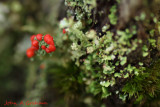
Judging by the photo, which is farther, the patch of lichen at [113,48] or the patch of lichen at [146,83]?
Result: the patch of lichen at [146,83]

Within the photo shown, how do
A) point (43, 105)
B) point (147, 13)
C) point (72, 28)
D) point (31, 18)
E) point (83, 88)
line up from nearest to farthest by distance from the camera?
point (147, 13), point (72, 28), point (83, 88), point (43, 105), point (31, 18)

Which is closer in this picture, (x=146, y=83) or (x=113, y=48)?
(x=113, y=48)

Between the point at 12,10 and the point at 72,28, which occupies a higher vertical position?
the point at 12,10

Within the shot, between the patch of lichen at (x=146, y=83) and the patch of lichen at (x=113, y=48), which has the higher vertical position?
the patch of lichen at (x=113, y=48)

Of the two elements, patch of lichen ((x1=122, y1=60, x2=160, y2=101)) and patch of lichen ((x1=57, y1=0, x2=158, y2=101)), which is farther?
patch of lichen ((x1=122, y1=60, x2=160, y2=101))

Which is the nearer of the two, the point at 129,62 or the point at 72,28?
the point at 129,62

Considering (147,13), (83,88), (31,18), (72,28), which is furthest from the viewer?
(31,18)

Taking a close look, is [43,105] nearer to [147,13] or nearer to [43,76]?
[43,76]

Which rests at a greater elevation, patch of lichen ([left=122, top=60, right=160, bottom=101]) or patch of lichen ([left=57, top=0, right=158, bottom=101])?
patch of lichen ([left=57, top=0, right=158, bottom=101])

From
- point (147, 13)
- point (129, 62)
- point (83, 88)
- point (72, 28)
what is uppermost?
point (72, 28)

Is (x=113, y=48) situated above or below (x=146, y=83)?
above

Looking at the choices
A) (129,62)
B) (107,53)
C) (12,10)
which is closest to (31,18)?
(12,10)
